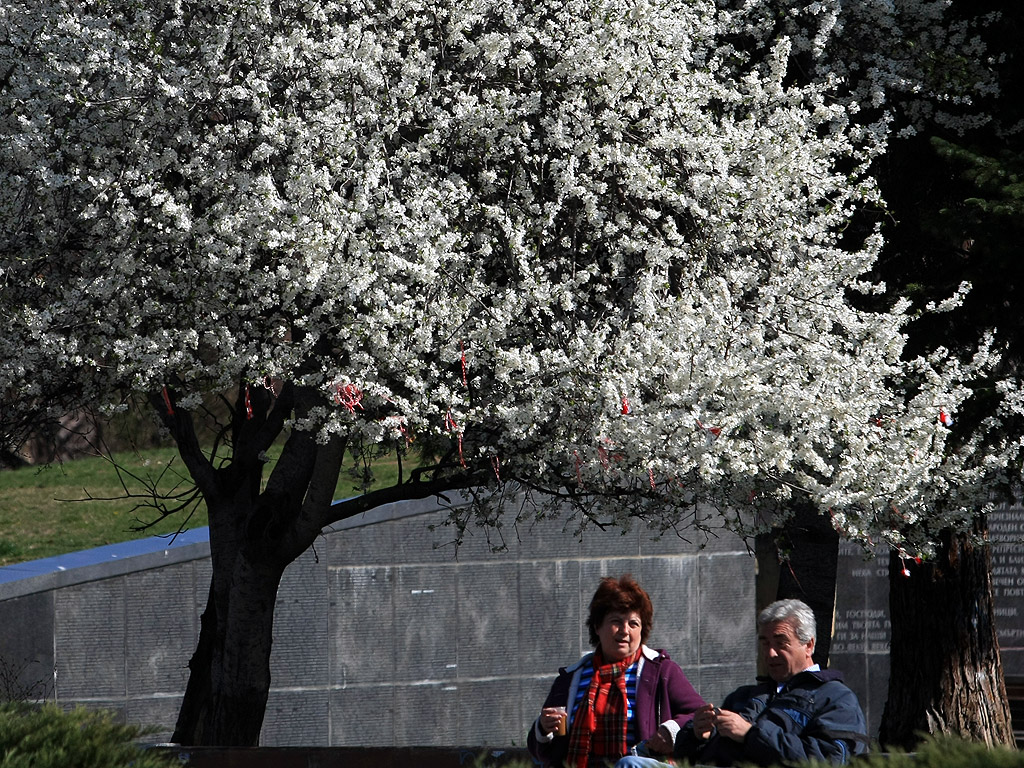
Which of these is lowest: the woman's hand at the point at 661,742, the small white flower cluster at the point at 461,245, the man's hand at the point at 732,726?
the woman's hand at the point at 661,742

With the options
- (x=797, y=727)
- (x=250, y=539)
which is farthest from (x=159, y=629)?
(x=797, y=727)

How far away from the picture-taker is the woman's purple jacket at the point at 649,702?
16.2 feet

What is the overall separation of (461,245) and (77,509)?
Answer: 10213mm

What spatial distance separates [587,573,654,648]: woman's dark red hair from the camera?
504cm

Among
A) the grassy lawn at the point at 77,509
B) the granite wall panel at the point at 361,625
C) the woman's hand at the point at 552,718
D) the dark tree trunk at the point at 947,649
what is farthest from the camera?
the grassy lawn at the point at 77,509

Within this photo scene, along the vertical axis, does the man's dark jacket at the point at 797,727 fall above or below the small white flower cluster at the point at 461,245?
below

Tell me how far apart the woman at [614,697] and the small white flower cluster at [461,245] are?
140 cm

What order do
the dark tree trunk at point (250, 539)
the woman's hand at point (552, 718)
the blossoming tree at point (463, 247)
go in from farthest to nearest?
the dark tree trunk at point (250, 539)
the blossoming tree at point (463, 247)
the woman's hand at point (552, 718)

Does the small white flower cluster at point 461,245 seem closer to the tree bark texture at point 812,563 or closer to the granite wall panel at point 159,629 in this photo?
the tree bark texture at point 812,563

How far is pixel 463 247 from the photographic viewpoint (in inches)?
273

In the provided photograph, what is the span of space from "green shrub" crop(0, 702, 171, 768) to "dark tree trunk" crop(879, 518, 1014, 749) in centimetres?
615

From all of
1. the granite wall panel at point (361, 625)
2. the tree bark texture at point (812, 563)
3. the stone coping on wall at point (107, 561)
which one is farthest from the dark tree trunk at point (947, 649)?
the granite wall panel at point (361, 625)

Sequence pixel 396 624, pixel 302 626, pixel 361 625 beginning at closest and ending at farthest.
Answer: pixel 302 626
pixel 361 625
pixel 396 624

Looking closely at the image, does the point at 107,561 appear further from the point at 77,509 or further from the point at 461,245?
the point at 77,509
